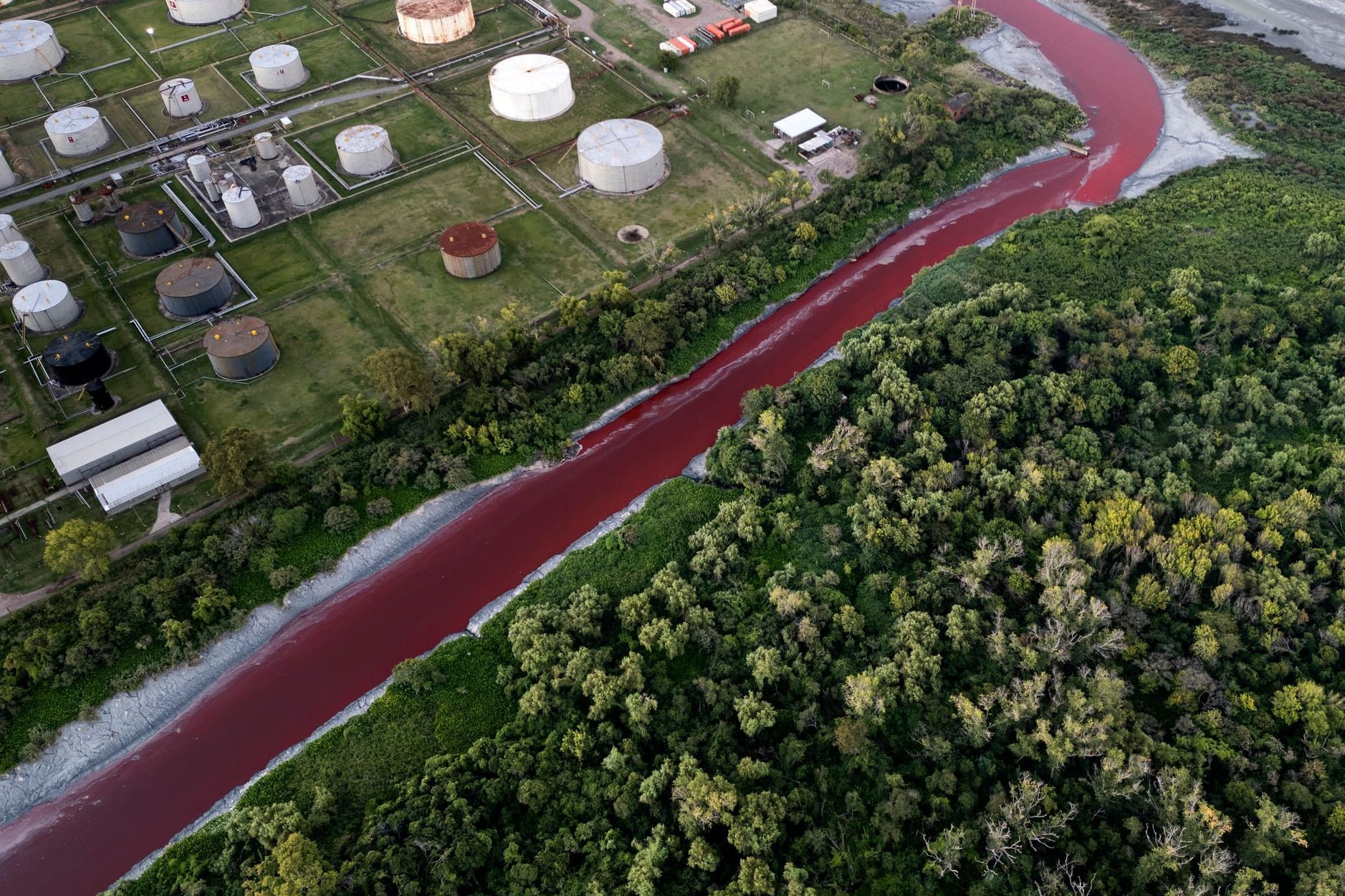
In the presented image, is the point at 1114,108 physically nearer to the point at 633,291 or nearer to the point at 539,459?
the point at 633,291

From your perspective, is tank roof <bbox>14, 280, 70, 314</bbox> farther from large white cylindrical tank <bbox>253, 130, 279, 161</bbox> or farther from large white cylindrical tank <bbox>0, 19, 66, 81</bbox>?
large white cylindrical tank <bbox>0, 19, 66, 81</bbox>

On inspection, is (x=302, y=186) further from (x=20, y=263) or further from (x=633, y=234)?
(x=633, y=234)

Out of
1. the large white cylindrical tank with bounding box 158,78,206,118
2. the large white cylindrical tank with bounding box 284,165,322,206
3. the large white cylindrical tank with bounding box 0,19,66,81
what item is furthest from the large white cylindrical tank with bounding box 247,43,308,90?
the large white cylindrical tank with bounding box 0,19,66,81

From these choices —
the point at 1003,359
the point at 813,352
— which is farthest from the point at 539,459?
the point at 1003,359

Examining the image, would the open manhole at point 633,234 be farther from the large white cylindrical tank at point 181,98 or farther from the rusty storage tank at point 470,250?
Result: the large white cylindrical tank at point 181,98

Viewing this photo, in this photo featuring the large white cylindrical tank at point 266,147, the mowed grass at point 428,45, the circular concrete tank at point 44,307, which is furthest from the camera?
the mowed grass at point 428,45

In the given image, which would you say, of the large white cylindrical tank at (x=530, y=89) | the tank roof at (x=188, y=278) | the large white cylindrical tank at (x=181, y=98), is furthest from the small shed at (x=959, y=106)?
the large white cylindrical tank at (x=181, y=98)

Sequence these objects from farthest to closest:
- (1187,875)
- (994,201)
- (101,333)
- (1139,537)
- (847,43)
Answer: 1. (847,43)
2. (994,201)
3. (101,333)
4. (1139,537)
5. (1187,875)
